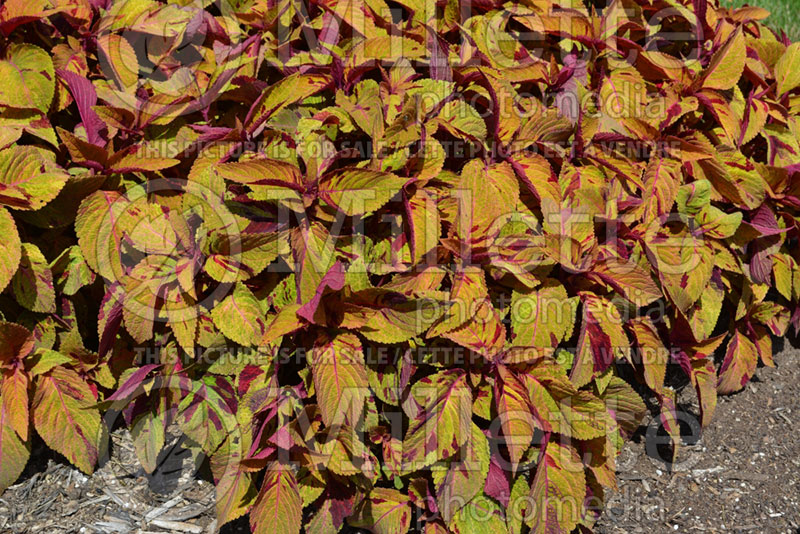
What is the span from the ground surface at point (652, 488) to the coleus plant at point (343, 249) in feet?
0.48

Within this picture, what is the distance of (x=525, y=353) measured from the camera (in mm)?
1905

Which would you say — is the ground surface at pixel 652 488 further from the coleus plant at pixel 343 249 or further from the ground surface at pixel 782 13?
the ground surface at pixel 782 13

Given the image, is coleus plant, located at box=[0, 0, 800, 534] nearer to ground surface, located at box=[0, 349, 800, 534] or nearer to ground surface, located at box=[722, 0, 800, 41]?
ground surface, located at box=[0, 349, 800, 534]

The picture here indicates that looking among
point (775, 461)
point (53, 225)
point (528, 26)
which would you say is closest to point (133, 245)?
point (53, 225)

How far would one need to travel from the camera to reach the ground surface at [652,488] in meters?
2.07

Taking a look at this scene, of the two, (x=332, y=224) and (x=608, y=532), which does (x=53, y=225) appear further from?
(x=608, y=532)

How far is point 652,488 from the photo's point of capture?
235 centimetres

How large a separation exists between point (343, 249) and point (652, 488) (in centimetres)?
132

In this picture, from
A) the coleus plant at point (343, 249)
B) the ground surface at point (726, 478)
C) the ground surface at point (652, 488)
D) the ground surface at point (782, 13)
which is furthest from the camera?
the ground surface at point (782, 13)

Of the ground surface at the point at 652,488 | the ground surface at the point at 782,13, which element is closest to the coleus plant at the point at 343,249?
the ground surface at the point at 652,488

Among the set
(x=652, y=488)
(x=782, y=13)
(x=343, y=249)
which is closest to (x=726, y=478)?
(x=652, y=488)

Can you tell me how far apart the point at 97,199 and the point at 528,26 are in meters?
1.33

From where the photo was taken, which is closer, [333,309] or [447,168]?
[333,309]

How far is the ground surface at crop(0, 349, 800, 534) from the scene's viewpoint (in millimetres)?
2074
